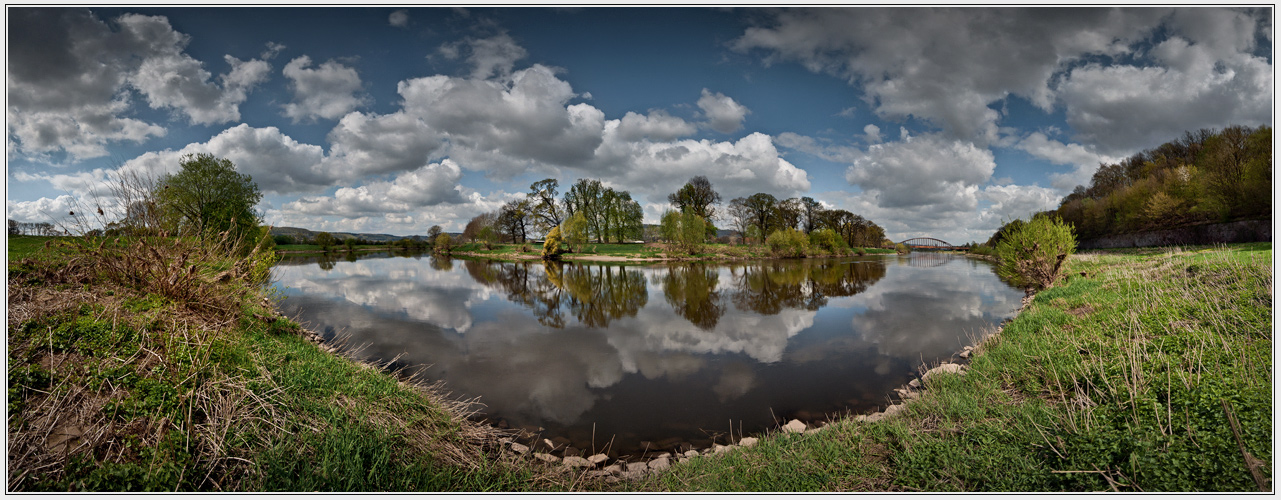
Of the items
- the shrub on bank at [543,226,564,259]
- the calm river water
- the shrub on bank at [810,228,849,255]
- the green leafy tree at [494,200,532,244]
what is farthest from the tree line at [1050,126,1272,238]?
the green leafy tree at [494,200,532,244]

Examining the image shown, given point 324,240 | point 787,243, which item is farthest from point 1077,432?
point 324,240

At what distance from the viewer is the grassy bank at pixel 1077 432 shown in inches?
127

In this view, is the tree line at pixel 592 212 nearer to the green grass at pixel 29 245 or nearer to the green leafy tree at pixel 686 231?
the green leafy tree at pixel 686 231

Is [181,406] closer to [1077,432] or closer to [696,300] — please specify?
[1077,432]

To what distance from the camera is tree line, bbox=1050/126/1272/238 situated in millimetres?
27109

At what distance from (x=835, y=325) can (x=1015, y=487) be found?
913 centimetres

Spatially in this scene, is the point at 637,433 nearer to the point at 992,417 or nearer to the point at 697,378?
the point at 697,378

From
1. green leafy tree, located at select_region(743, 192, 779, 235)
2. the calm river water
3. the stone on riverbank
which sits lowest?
the calm river water

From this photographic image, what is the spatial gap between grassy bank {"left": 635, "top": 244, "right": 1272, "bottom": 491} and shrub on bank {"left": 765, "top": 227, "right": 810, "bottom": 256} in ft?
152

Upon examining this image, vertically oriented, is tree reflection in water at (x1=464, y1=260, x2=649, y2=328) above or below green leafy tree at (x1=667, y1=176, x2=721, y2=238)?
below

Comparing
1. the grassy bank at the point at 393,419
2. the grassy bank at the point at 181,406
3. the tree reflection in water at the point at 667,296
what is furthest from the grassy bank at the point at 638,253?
the grassy bank at the point at 181,406

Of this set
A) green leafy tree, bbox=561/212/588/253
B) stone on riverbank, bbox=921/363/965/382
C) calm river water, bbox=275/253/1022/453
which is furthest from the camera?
green leafy tree, bbox=561/212/588/253

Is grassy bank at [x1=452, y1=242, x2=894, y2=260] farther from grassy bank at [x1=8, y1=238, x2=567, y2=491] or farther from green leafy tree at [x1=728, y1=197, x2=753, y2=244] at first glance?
grassy bank at [x1=8, y1=238, x2=567, y2=491]

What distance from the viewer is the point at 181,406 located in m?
3.68
